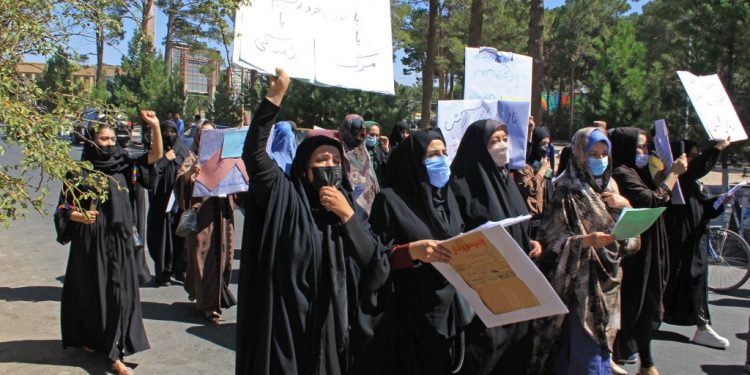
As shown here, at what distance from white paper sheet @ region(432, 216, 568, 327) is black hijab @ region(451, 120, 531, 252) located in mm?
492

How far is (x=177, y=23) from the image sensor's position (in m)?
27.9

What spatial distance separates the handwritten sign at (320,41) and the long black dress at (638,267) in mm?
1617

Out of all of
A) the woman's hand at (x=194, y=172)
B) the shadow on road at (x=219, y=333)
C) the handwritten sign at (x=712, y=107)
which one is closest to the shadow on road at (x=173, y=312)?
the shadow on road at (x=219, y=333)

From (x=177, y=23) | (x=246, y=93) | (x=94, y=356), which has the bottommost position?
(x=94, y=356)

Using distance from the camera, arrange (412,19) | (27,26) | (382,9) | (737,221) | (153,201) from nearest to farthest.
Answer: (27,26), (382,9), (153,201), (737,221), (412,19)

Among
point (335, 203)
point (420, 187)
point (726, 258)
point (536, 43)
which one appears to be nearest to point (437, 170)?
point (420, 187)

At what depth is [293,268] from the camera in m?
2.66

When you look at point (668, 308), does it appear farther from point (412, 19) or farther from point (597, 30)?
point (597, 30)

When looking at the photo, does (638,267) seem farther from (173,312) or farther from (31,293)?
(31,293)

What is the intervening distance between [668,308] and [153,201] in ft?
16.7

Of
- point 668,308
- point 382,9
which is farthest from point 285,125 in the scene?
point 668,308

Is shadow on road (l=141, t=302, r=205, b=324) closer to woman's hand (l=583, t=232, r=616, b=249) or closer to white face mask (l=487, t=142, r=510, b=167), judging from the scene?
white face mask (l=487, t=142, r=510, b=167)

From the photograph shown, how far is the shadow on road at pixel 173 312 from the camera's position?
220 inches

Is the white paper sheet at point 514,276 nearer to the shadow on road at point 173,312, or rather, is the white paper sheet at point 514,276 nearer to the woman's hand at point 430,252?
the woman's hand at point 430,252
